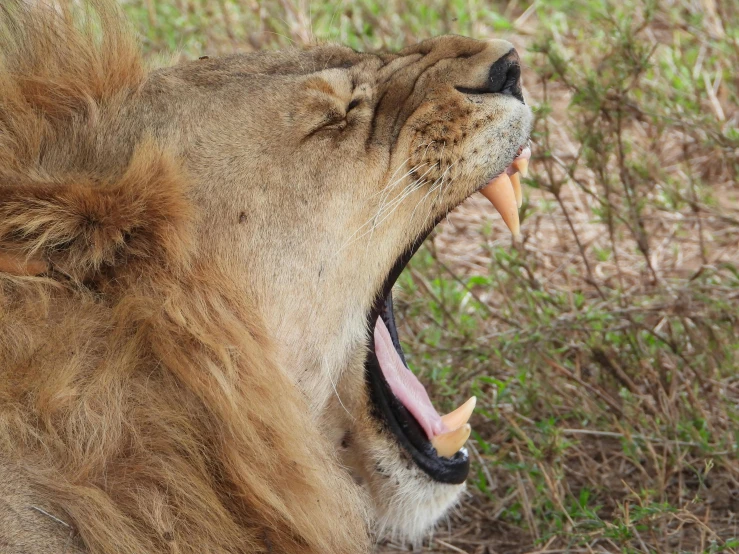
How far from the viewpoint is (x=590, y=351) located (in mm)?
3164

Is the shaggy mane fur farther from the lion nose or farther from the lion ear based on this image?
the lion nose

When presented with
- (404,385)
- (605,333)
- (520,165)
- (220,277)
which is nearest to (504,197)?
(520,165)

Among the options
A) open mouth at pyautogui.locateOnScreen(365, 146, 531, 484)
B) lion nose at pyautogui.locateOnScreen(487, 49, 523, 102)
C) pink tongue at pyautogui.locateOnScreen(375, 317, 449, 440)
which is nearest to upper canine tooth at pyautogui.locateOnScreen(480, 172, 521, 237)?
open mouth at pyautogui.locateOnScreen(365, 146, 531, 484)

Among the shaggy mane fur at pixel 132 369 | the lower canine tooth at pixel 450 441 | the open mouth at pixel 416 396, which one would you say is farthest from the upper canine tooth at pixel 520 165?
the shaggy mane fur at pixel 132 369

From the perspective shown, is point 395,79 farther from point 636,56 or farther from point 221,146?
point 636,56

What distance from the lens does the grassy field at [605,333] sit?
2834mm

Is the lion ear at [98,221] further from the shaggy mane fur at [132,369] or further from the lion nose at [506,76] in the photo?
the lion nose at [506,76]

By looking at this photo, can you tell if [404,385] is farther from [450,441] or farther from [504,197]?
[504,197]

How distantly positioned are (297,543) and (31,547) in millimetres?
523

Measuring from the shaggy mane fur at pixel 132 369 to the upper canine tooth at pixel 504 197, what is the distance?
72cm

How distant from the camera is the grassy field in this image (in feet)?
9.30

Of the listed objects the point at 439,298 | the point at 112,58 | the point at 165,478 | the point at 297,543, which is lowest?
the point at 439,298

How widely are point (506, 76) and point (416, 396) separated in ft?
2.58

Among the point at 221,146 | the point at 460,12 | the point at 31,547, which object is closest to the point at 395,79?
the point at 221,146
